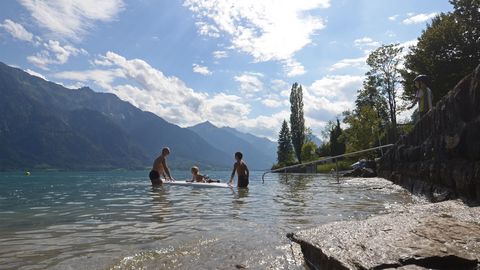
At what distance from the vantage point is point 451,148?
917 centimetres

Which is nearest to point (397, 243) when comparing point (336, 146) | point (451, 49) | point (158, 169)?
point (158, 169)

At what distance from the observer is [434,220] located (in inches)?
189

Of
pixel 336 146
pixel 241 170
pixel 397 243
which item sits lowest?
pixel 397 243

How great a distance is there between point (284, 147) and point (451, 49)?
71242 mm

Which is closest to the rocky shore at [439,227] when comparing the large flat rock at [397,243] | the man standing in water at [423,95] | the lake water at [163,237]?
the large flat rock at [397,243]

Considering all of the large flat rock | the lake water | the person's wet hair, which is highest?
the person's wet hair

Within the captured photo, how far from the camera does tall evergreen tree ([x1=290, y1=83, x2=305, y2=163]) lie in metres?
87.6

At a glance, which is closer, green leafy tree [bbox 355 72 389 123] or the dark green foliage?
green leafy tree [bbox 355 72 389 123]

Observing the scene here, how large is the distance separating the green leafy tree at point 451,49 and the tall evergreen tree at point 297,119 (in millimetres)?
50181

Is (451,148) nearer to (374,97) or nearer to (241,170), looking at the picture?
(241,170)

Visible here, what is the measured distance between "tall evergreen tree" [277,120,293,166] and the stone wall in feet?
288

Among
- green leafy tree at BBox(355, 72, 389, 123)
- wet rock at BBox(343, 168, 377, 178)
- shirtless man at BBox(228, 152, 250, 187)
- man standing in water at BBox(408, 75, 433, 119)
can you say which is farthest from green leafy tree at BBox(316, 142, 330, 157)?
man standing in water at BBox(408, 75, 433, 119)

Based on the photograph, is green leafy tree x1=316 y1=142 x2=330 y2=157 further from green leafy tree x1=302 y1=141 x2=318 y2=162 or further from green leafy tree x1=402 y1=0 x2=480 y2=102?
green leafy tree x1=402 y1=0 x2=480 y2=102

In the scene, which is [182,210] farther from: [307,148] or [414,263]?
[307,148]
